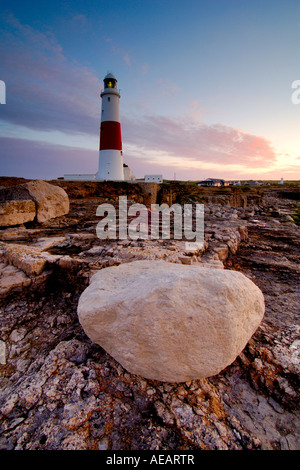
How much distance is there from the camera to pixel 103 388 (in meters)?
1.99

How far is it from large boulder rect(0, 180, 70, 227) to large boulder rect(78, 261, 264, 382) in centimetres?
468

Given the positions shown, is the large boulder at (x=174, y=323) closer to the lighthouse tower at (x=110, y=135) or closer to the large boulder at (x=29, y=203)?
the large boulder at (x=29, y=203)

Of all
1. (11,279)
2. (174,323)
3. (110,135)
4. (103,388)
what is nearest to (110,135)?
(110,135)

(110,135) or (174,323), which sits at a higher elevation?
(110,135)

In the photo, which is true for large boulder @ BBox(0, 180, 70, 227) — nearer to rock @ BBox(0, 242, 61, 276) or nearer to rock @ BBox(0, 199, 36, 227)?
rock @ BBox(0, 199, 36, 227)

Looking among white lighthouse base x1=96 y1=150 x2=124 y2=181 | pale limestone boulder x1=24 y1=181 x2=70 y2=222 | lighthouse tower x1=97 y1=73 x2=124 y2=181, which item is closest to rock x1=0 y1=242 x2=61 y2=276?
pale limestone boulder x1=24 y1=181 x2=70 y2=222

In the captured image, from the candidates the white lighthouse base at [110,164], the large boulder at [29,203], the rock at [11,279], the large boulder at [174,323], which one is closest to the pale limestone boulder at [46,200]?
the large boulder at [29,203]

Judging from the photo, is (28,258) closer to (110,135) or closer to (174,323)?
(174,323)

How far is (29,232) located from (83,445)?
15.8 ft

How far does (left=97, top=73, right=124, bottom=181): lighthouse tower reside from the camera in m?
21.4

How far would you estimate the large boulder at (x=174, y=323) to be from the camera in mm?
1927

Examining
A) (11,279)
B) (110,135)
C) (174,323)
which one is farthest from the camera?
(110,135)

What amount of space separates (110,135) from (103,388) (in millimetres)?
22597
